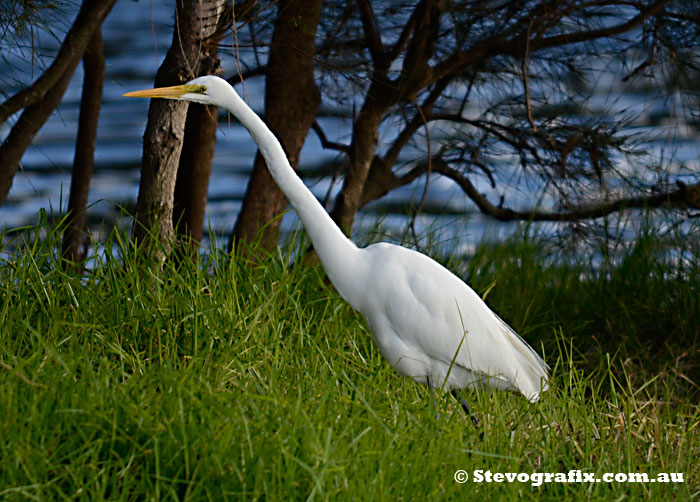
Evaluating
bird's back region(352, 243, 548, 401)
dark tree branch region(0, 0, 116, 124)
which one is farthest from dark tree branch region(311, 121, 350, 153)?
bird's back region(352, 243, 548, 401)

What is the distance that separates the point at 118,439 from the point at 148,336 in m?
0.64

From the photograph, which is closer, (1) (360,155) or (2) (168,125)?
(2) (168,125)

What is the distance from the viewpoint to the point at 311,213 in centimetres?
200

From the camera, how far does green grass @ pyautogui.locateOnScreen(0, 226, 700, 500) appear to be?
136 centimetres

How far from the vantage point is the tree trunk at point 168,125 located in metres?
2.24

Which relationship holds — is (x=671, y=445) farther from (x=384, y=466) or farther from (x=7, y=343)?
(x=7, y=343)

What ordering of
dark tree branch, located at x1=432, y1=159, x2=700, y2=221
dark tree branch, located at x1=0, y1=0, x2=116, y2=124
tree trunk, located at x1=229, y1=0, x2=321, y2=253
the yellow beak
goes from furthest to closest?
dark tree branch, located at x1=432, y1=159, x2=700, y2=221
tree trunk, located at x1=229, y1=0, x2=321, y2=253
dark tree branch, located at x1=0, y1=0, x2=116, y2=124
the yellow beak

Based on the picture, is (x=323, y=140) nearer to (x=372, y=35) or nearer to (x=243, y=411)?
(x=372, y=35)

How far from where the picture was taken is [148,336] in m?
2.00

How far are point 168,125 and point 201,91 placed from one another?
38cm

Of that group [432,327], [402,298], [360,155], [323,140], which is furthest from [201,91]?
[323,140]

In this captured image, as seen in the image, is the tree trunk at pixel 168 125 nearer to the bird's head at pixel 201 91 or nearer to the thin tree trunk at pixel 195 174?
the bird's head at pixel 201 91

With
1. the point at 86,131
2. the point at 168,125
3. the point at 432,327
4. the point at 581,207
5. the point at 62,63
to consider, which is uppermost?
the point at 62,63

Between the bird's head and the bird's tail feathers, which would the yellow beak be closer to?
the bird's head
